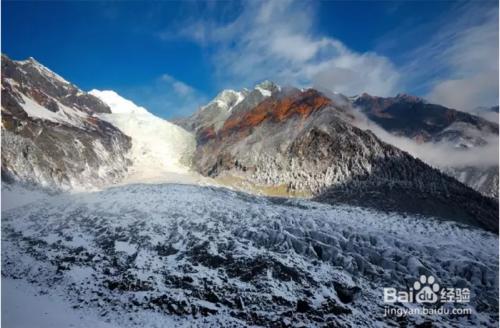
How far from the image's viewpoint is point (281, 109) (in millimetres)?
86750

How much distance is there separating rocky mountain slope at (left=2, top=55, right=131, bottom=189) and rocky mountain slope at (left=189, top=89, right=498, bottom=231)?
20.1 m

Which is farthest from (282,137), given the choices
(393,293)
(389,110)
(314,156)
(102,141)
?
(389,110)

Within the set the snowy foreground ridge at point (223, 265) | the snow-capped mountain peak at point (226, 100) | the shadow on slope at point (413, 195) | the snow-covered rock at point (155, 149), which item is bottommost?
the snowy foreground ridge at point (223, 265)

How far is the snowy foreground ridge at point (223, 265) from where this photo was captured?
1820 cm

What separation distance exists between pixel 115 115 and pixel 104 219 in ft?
291

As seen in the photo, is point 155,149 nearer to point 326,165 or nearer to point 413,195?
point 326,165

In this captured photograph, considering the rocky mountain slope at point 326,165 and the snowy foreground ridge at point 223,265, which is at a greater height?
the rocky mountain slope at point 326,165

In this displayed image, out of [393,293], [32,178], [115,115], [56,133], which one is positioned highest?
[115,115]

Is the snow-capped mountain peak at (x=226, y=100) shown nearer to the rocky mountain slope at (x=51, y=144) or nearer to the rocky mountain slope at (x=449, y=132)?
the rocky mountain slope at (x=449, y=132)

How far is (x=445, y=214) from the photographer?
4044cm

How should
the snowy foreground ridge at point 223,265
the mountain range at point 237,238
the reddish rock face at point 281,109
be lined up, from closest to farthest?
the snowy foreground ridge at point 223,265 → the mountain range at point 237,238 → the reddish rock face at point 281,109

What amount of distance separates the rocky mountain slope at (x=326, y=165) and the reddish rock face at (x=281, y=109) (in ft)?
0.80

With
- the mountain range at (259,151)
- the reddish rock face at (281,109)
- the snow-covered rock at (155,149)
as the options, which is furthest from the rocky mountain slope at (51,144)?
the reddish rock face at (281,109)

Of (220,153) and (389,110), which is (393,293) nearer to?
(220,153)
